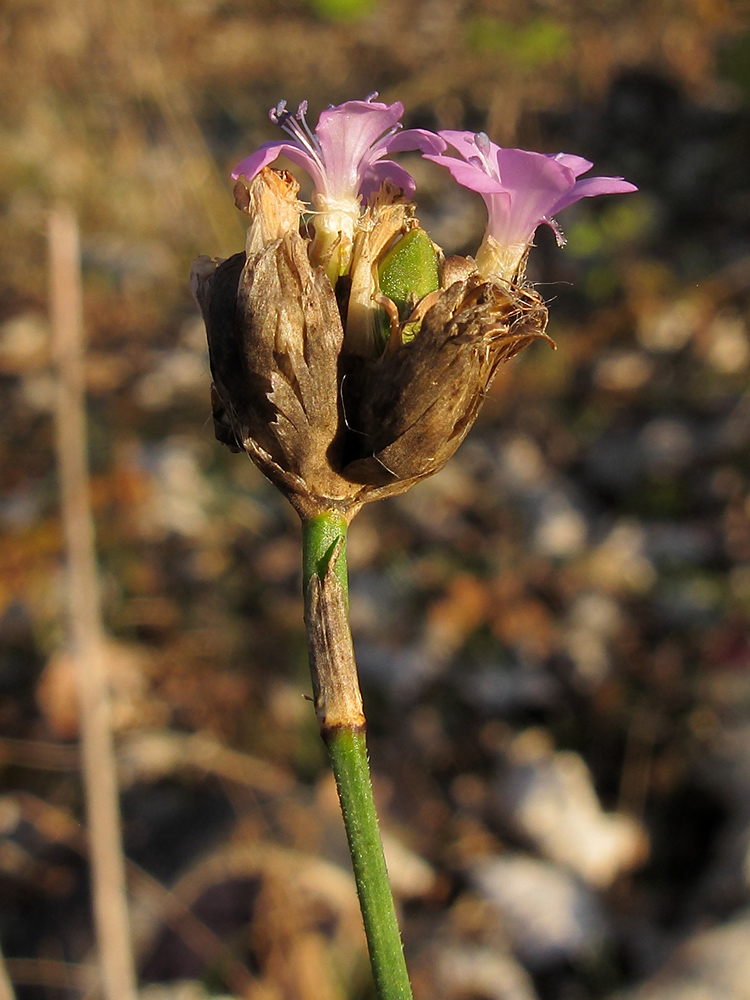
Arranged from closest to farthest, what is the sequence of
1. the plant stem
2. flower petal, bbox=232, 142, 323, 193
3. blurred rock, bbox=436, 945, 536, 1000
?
the plant stem < flower petal, bbox=232, 142, 323, 193 < blurred rock, bbox=436, 945, 536, 1000

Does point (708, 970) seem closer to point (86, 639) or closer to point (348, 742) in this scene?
point (86, 639)

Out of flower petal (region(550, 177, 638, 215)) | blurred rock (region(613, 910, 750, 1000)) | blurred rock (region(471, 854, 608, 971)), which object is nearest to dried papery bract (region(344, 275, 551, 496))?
flower petal (region(550, 177, 638, 215))

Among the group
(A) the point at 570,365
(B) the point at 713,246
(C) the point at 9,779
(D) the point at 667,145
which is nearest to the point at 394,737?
(C) the point at 9,779

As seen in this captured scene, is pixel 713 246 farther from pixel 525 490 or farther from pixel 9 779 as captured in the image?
pixel 9 779

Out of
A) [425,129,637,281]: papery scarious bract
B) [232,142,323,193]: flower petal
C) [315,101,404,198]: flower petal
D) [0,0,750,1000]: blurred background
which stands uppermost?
[0,0,750,1000]: blurred background

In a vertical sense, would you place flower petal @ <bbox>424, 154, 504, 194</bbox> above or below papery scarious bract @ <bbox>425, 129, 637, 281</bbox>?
below

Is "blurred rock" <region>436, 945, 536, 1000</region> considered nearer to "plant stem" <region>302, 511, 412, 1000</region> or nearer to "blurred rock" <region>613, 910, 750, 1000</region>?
"blurred rock" <region>613, 910, 750, 1000</region>

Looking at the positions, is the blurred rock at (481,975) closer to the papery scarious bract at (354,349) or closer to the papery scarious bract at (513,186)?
the papery scarious bract at (354,349)
